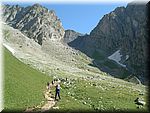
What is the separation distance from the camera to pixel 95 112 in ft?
147

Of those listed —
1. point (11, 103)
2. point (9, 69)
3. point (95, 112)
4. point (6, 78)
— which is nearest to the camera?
point (11, 103)

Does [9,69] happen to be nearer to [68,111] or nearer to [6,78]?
[6,78]

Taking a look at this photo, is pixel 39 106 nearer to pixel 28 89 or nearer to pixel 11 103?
pixel 11 103

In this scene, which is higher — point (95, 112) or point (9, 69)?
point (9, 69)

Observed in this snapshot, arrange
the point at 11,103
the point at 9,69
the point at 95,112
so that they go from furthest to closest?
1. the point at 9,69
2. the point at 95,112
3. the point at 11,103

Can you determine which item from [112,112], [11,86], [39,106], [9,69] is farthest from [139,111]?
[9,69]

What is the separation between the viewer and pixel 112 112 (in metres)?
46.5

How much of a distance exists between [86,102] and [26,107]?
13215mm

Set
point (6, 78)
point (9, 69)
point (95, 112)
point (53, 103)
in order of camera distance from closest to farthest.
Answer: point (95, 112), point (53, 103), point (6, 78), point (9, 69)

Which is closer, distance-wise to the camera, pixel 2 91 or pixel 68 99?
pixel 2 91

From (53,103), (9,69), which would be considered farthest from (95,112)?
(9,69)

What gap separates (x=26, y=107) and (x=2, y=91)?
4477mm

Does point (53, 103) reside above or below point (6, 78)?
below

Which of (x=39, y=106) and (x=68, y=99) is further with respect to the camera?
(x=68, y=99)
